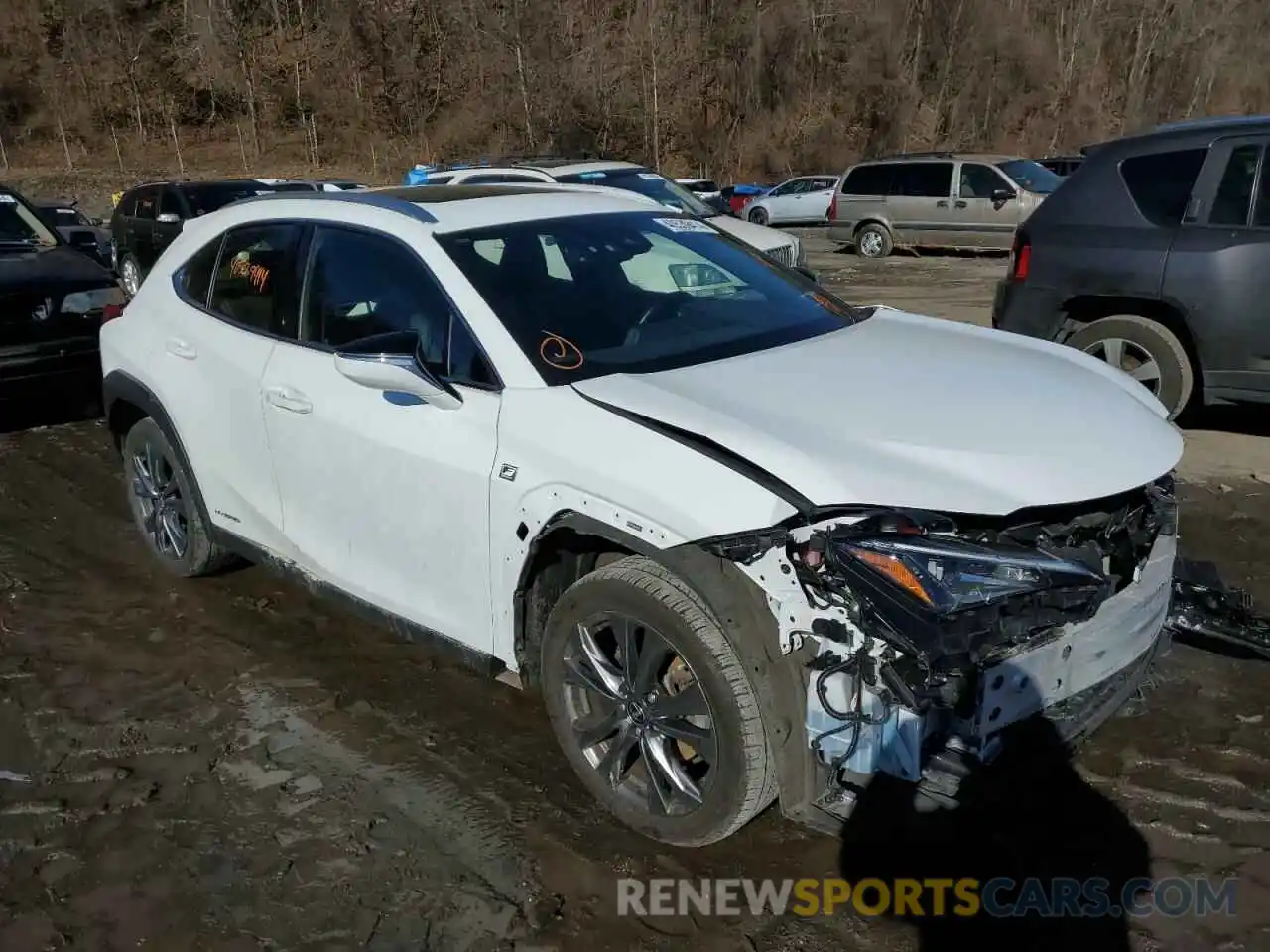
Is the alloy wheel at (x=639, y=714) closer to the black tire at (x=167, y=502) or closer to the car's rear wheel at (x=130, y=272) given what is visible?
the black tire at (x=167, y=502)

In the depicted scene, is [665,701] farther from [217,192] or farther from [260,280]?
[217,192]

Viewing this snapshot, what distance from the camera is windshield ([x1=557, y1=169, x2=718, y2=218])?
1184 cm

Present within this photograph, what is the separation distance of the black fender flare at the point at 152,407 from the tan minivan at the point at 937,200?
16.1m

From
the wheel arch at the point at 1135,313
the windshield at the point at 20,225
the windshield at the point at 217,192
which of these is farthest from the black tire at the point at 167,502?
the windshield at the point at 217,192

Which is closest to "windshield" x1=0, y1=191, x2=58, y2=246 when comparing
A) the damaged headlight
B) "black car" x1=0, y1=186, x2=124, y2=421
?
"black car" x1=0, y1=186, x2=124, y2=421

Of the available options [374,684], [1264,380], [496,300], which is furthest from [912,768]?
[1264,380]

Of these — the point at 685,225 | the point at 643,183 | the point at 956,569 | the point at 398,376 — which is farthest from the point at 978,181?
the point at 956,569

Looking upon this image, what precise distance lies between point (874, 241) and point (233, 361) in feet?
57.4

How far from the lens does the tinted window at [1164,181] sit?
615 cm

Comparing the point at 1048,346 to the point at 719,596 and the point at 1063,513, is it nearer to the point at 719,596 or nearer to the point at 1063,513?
the point at 1063,513

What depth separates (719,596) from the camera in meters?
2.61

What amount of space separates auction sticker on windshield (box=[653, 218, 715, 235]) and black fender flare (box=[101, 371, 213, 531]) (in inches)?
89.0

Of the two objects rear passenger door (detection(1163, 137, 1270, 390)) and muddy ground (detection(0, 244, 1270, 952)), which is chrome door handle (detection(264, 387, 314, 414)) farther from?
rear passenger door (detection(1163, 137, 1270, 390))

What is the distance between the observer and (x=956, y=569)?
253cm
